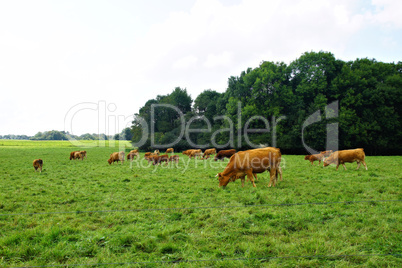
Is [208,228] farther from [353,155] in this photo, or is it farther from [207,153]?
[207,153]

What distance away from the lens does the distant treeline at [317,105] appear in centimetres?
3102

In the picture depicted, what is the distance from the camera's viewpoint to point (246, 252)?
13.3 ft

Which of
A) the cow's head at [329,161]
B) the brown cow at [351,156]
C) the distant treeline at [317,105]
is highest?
the distant treeline at [317,105]

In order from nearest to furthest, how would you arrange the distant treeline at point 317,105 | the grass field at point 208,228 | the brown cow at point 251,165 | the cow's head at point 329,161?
the grass field at point 208,228 → the brown cow at point 251,165 → the cow's head at point 329,161 → the distant treeline at point 317,105

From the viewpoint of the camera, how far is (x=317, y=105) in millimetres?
31375

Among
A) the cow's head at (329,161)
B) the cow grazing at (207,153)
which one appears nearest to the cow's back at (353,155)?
the cow's head at (329,161)

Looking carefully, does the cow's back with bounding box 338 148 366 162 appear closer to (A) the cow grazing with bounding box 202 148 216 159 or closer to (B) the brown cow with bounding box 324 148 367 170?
(B) the brown cow with bounding box 324 148 367 170

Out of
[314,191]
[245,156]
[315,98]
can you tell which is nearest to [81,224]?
[245,156]

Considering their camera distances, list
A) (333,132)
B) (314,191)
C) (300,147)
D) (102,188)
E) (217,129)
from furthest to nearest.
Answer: (217,129), (300,147), (333,132), (102,188), (314,191)

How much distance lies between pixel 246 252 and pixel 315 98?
32.9 meters

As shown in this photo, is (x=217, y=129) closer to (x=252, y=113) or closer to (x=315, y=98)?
(x=252, y=113)

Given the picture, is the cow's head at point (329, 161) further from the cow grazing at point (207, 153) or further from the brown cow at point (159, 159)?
the cow grazing at point (207, 153)

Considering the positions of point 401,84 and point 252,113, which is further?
point 252,113

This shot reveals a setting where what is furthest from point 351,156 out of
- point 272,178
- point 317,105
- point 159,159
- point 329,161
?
point 317,105
